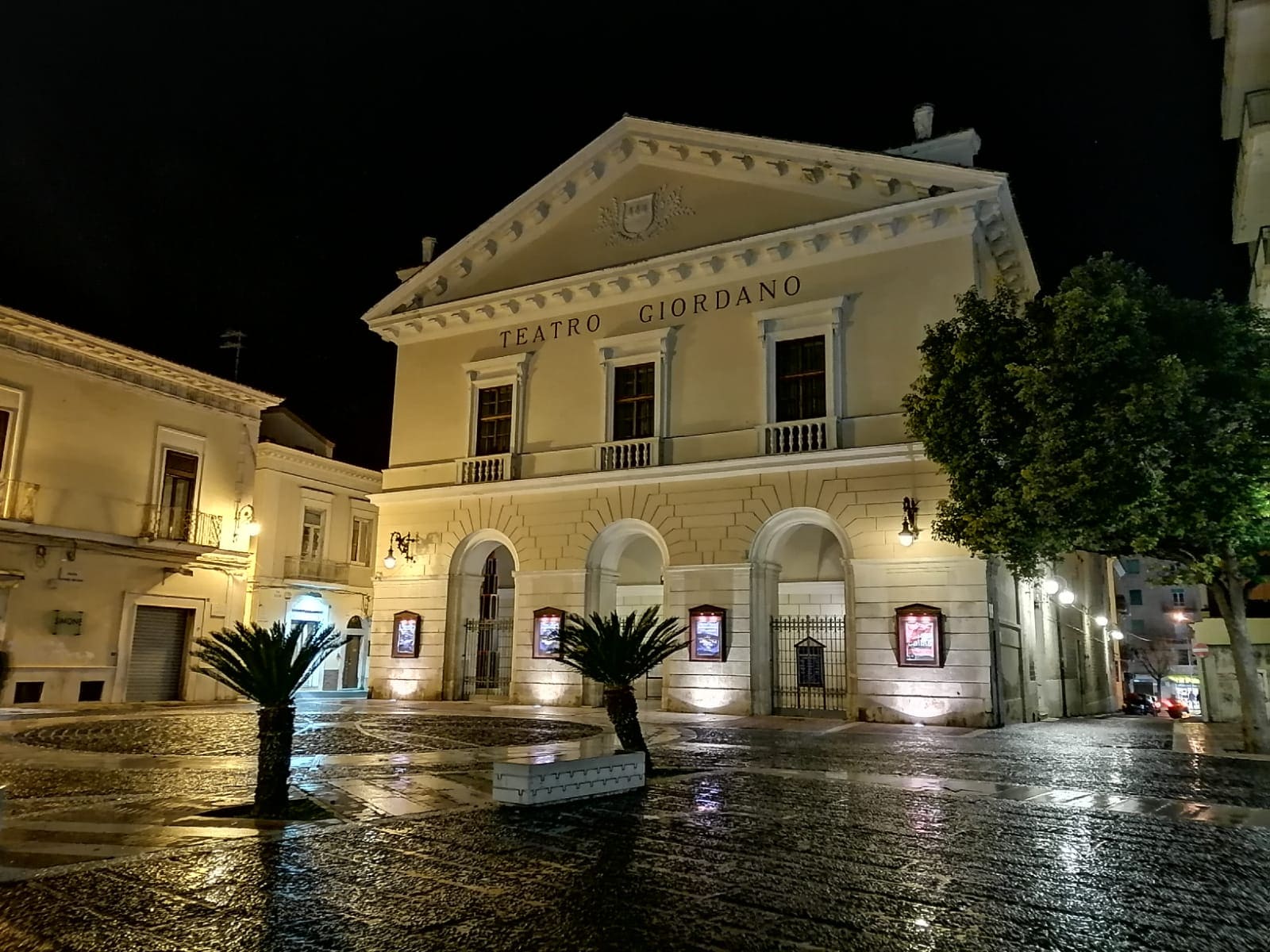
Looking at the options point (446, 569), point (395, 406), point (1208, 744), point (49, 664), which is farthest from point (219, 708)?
point (1208, 744)

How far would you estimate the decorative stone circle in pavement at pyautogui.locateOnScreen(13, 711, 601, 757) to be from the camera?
12117mm

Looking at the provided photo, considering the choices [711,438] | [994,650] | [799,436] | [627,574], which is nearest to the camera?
[994,650]

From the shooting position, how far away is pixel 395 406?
25328mm

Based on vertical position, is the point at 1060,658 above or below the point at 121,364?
below

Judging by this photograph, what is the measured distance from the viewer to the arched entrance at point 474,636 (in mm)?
23172

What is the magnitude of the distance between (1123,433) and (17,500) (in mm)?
22210

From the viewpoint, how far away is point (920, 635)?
1759 cm

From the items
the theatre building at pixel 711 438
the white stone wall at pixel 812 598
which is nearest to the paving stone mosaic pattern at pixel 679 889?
the theatre building at pixel 711 438

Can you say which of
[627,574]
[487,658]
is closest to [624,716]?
[487,658]

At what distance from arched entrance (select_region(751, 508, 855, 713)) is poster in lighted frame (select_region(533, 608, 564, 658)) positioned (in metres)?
4.71

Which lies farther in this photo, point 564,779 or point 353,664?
point 353,664

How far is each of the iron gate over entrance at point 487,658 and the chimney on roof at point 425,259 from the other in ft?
31.2

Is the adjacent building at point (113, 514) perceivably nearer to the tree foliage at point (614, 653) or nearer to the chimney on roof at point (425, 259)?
the chimney on roof at point (425, 259)

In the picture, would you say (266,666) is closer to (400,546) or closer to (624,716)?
(624,716)
